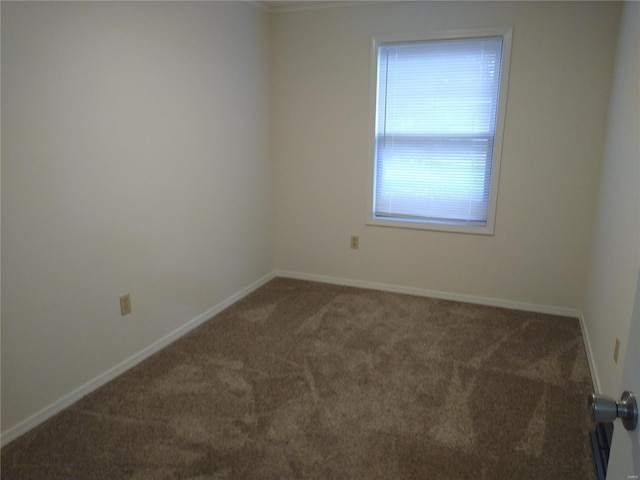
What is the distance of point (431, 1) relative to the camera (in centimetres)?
310

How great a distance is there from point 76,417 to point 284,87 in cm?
286

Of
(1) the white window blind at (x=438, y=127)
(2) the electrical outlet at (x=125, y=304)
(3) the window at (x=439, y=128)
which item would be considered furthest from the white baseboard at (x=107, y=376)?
(1) the white window blind at (x=438, y=127)

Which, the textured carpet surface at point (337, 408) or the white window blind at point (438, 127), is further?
the white window blind at point (438, 127)

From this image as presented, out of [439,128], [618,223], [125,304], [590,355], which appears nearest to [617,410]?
[618,223]

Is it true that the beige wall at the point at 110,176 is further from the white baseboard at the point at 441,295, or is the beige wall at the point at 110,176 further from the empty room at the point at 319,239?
the white baseboard at the point at 441,295

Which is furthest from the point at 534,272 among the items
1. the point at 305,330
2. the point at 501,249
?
the point at 305,330

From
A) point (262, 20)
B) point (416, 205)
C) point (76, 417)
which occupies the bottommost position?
point (76, 417)

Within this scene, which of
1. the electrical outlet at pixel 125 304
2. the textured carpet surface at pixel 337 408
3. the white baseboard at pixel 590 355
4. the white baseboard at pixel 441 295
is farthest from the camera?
the white baseboard at pixel 441 295

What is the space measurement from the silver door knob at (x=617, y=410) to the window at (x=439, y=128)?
268cm

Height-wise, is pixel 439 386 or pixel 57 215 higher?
pixel 57 215

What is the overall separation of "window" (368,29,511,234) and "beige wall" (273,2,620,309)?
0.27 ft

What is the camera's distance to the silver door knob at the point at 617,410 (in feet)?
2.25

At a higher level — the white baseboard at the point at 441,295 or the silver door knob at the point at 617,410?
the silver door knob at the point at 617,410

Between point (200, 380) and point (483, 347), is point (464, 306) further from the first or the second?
point (200, 380)
